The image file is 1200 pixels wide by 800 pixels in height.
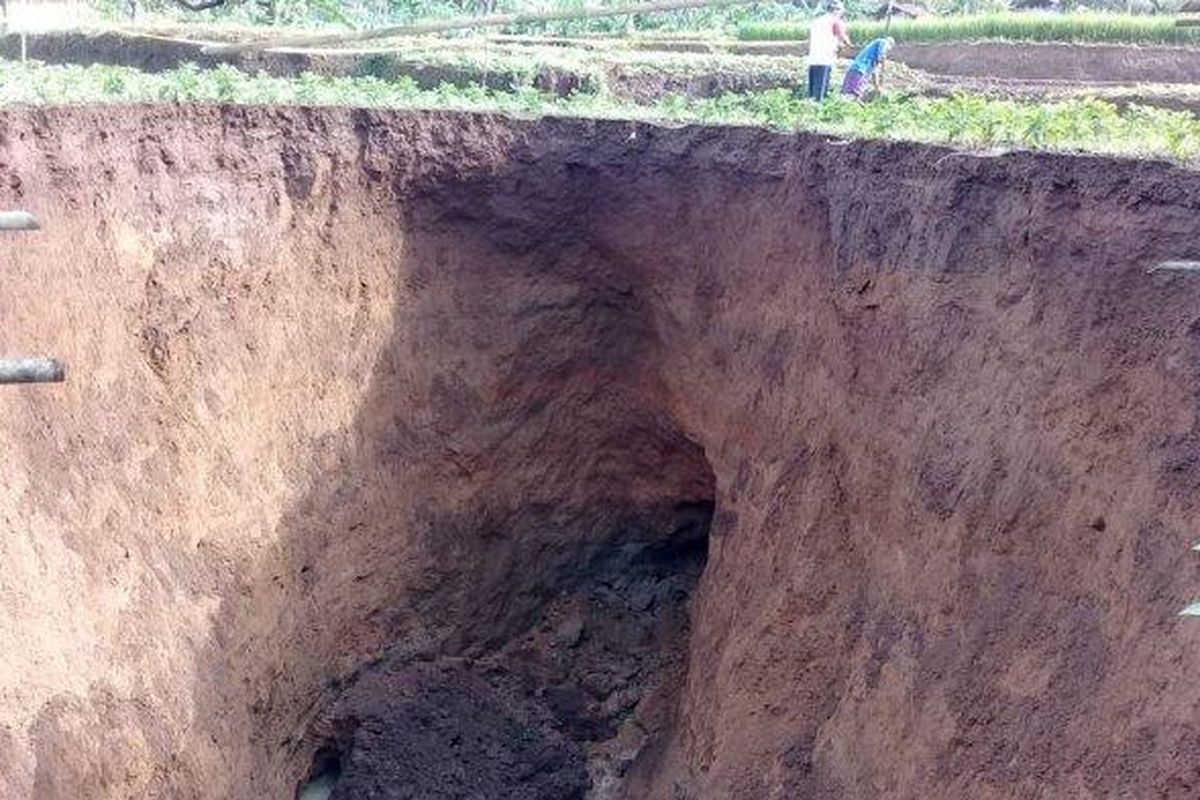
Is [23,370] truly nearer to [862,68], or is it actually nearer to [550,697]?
[550,697]

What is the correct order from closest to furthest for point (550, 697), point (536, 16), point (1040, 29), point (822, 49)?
point (536, 16)
point (550, 697)
point (822, 49)
point (1040, 29)

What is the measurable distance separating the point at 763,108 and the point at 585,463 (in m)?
3.03

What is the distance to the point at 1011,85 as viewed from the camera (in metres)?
17.5

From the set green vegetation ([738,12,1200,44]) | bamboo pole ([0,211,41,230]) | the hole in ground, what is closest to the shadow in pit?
the hole in ground

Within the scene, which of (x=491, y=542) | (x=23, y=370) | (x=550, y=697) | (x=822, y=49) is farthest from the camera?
(x=822, y=49)

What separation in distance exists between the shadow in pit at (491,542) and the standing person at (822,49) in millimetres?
4711

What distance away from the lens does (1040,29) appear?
2238 cm

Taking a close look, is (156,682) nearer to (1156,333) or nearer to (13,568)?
(13,568)

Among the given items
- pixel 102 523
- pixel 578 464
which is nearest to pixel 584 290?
pixel 578 464

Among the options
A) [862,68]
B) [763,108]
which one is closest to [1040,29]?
[862,68]

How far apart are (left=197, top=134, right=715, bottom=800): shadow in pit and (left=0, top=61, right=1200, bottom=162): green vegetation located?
3.37 feet

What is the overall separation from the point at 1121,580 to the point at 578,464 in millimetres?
5409

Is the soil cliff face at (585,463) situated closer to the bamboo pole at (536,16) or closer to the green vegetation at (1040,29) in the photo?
the bamboo pole at (536,16)

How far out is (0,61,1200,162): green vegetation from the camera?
7.88 m
